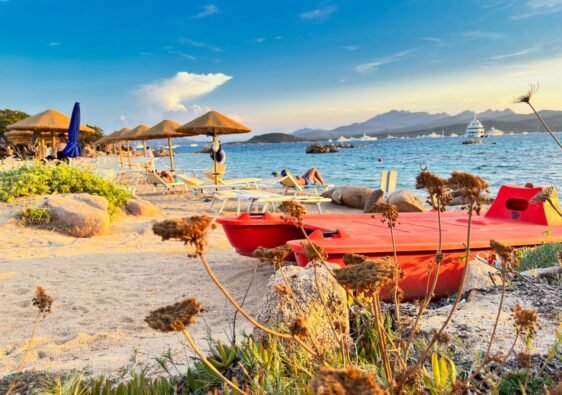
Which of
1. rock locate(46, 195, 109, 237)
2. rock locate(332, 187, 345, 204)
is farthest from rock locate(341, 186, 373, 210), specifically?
rock locate(46, 195, 109, 237)

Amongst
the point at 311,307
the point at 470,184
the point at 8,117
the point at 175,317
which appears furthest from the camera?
the point at 8,117

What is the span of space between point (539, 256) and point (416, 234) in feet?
3.77

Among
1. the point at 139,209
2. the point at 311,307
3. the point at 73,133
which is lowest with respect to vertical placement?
the point at 139,209

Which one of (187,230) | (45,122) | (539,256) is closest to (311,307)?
(187,230)

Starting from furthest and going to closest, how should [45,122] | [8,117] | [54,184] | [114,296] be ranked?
[8,117]
[45,122]
[54,184]
[114,296]

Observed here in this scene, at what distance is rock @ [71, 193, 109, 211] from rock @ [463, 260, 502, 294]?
22.6ft

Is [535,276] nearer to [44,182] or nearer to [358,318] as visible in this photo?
[358,318]

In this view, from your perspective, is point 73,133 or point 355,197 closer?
point 355,197

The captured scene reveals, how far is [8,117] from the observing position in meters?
48.7

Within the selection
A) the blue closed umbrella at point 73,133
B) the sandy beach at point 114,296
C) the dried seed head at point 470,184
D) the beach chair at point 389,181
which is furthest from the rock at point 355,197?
the dried seed head at point 470,184

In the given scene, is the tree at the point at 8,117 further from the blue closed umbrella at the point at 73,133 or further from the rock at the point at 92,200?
the rock at the point at 92,200

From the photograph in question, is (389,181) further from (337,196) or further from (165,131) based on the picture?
(165,131)

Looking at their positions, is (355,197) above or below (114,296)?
below

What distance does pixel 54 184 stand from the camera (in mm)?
9805
